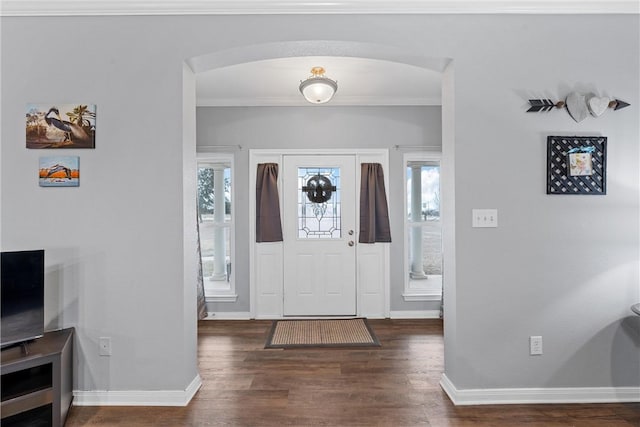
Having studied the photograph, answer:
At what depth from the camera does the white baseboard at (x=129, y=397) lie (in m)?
2.31

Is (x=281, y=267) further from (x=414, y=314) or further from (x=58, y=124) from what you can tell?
(x=58, y=124)

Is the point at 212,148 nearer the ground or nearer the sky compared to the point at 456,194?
nearer the sky

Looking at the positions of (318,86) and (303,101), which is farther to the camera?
(303,101)

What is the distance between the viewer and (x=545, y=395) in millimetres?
2332

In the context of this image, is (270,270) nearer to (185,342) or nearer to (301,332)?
(301,332)

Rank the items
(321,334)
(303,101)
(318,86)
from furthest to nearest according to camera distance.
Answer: (303,101) → (321,334) → (318,86)

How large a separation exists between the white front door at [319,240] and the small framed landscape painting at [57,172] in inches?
86.5

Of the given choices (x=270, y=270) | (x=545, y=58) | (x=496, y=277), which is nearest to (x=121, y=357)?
(x=270, y=270)

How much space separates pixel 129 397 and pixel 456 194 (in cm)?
250

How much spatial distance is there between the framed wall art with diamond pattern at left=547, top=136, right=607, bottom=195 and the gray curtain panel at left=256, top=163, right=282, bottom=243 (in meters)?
2.68

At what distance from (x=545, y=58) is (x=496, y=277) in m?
1.47

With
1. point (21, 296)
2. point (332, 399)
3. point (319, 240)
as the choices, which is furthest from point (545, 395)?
point (21, 296)

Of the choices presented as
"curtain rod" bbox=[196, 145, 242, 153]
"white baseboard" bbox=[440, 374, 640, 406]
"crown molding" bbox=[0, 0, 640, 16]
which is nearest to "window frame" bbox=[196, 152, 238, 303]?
"curtain rod" bbox=[196, 145, 242, 153]

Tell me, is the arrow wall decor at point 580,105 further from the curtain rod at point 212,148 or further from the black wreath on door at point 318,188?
the curtain rod at point 212,148
